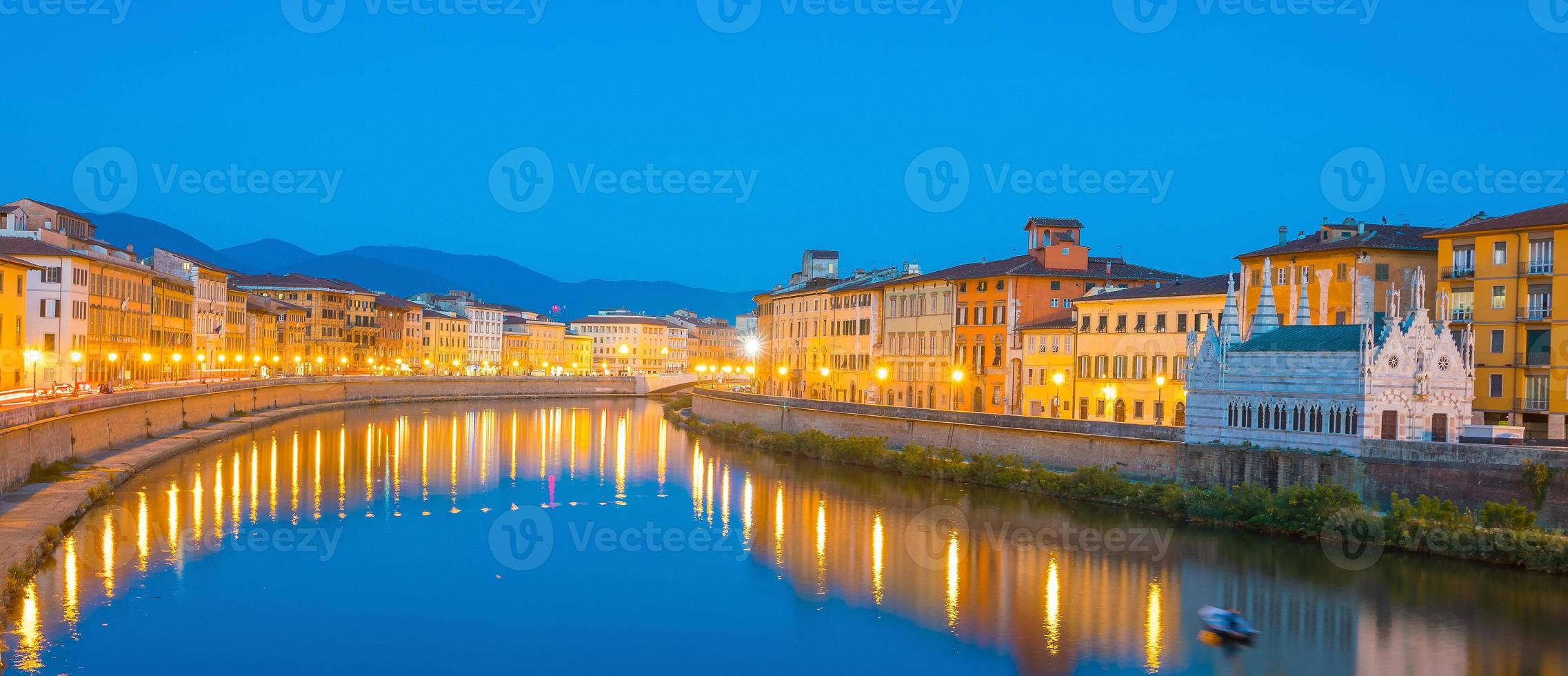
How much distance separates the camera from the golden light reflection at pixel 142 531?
3200 centimetres

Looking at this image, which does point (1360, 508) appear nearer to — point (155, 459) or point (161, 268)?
point (155, 459)

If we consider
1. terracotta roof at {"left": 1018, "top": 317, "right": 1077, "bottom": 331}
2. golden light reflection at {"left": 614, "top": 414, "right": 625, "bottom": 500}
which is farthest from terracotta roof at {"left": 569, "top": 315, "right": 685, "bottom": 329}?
terracotta roof at {"left": 1018, "top": 317, "right": 1077, "bottom": 331}

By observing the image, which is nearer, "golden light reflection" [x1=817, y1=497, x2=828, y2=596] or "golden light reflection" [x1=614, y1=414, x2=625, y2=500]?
"golden light reflection" [x1=817, y1=497, x2=828, y2=596]

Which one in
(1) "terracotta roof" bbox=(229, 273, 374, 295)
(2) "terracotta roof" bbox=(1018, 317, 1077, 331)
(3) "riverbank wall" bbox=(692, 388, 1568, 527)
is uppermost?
(1) "terracotta roof" bbox=(229, 273, 374, 295)

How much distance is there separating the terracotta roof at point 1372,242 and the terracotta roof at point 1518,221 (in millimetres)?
1576

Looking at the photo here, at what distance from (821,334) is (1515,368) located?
165ft

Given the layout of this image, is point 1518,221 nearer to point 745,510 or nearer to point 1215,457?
point 1215,457

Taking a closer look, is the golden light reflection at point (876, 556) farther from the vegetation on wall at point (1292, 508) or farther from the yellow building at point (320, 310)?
the yellow building at point (320, 310)

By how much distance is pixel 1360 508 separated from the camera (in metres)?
35.6

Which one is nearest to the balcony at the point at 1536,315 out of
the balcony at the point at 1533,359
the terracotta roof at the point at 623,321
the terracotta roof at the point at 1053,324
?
the balcony at the point at 1533,359

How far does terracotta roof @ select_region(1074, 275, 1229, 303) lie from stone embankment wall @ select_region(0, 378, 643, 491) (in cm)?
3799

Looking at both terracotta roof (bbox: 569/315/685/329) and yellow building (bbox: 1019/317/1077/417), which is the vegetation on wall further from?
terracotta roof (bbox: 569/315/685/329)

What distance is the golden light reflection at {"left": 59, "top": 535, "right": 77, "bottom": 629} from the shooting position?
2653cm

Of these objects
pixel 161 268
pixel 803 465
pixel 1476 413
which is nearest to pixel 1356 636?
pixel 1476 413
